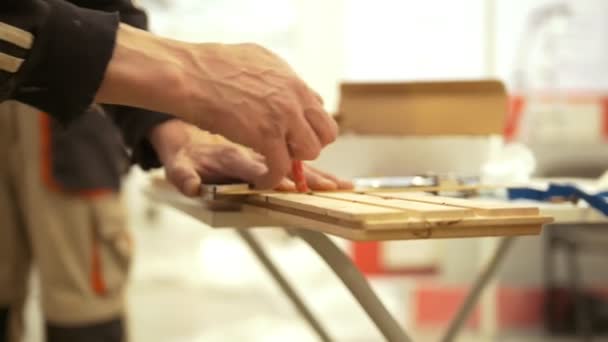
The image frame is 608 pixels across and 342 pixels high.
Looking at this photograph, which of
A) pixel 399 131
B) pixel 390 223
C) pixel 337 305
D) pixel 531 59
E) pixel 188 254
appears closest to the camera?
→ pixel 390 223

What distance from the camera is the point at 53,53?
54cm

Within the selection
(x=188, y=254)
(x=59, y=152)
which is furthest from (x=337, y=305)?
(x=59, y=152)

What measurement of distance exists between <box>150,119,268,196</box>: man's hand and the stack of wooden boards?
0.49 ft

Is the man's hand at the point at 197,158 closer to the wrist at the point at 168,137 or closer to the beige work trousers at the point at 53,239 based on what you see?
the wrist at the point at 168,137

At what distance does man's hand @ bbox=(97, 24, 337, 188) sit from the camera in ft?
1.89

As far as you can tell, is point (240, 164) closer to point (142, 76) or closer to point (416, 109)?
point (142, 76)

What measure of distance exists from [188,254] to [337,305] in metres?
0.62

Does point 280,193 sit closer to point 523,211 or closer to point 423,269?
point 523,211

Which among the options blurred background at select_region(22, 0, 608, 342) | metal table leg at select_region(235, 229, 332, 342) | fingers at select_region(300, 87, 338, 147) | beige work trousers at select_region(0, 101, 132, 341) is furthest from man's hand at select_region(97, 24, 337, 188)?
blurred background at select_region(22, 0, 608, 342)

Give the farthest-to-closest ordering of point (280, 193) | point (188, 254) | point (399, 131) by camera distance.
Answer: point (188, 254), point (399, 131), point (280, 193)

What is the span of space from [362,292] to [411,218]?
4.9 inches

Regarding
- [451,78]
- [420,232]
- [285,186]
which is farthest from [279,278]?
[451,78]

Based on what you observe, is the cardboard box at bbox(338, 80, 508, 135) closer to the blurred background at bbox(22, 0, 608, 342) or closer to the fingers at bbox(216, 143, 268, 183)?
the fingers at bbox(216, 143, 268, 183)

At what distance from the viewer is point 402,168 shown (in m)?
1.18
